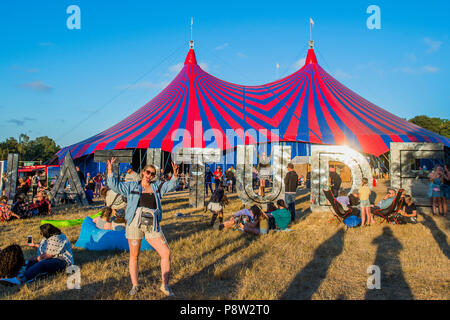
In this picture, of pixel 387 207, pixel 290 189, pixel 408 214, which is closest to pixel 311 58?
pixel 290 189

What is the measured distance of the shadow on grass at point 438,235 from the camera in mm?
5009

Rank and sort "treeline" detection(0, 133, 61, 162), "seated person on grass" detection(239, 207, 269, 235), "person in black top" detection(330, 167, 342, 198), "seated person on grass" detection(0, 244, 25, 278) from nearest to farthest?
"seated person on grass" detection(0, 244, 25, 278) < "seated person on grass" detection(239, 207, 269, 235) < "person in black top" detection(330, 167, 342, 198) < "treeline" detection(0, 133, 61, 162)

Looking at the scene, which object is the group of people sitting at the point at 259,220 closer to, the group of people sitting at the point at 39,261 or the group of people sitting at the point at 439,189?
the group of people sitting at the point at 39,261

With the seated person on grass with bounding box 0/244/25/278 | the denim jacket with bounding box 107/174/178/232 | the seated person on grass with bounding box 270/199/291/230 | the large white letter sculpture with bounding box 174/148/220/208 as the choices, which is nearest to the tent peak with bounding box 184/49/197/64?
→ the large white letter sculpture with bounding box 174/148/220/208

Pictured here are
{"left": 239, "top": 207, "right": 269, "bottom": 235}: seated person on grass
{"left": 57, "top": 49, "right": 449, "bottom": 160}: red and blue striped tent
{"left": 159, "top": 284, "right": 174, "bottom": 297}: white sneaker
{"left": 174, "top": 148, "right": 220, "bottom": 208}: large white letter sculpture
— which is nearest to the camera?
{"left": 159, "top": 284, "right": 174, "bottom": 297}: white sneaker

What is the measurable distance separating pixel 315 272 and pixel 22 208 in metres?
7.15

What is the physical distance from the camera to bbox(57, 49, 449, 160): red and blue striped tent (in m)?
12.1

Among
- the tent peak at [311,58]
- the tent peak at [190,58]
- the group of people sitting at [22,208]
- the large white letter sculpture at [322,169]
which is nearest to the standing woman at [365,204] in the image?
the large white letter sculpture at [322,169]

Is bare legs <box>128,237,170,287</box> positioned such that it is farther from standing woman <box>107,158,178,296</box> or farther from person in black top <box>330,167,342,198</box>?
person in black top <box>330,167,342,198</box>

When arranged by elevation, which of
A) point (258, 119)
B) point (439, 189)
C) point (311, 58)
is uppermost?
point (311, 58)

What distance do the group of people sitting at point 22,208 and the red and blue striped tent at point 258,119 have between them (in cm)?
416

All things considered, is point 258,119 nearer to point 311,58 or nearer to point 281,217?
point 311,58

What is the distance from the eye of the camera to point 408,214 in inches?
275

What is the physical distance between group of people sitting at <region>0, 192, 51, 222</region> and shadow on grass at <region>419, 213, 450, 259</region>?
28.4 ft
